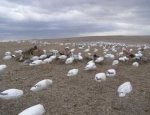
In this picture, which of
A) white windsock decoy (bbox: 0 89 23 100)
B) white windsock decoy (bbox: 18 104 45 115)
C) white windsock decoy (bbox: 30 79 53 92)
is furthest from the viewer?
white windsock decoy (bbox: 30 79 53 92)

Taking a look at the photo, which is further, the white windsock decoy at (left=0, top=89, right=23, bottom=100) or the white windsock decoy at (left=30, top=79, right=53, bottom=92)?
the white windsock decoy at (left=30, top=79, right=53, bottom=92)

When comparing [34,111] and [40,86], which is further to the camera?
[40,86]

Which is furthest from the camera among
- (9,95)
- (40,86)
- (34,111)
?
(40,86)

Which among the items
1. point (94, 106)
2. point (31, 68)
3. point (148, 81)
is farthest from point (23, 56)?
point (94, 106)

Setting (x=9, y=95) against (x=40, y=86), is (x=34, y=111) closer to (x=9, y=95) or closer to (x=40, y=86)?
(x=9, y=95)

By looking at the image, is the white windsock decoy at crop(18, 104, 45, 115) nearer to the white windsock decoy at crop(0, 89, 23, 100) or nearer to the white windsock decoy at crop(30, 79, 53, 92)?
the white windsock decoy at crop(0, 89, 23, 100)

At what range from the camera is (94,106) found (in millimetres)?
5430

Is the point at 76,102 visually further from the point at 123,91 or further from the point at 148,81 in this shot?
the point at 148,81

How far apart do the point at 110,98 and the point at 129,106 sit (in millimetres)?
628

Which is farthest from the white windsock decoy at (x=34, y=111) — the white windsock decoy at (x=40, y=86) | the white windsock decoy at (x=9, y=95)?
the white windsock decoy at (x=40, y=86)

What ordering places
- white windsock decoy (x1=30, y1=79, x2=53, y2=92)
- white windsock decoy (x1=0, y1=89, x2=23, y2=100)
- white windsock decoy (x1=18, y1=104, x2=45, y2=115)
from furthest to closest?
white windsock decoy (x1=30, y1=79, x2=53, y2=92) → white windsock decoy (x1=0, y1=89, x2=23, y2=100) → white windsock decoy (x1=18, y1=104, x2=45, y2=115)

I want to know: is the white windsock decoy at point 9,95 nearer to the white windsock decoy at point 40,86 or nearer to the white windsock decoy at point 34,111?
the white windsock decoy at point 40,86

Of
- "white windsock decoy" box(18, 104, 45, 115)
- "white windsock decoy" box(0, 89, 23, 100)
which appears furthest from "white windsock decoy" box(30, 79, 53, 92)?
"white windsock decoy" box(18, 104, 45, 115)

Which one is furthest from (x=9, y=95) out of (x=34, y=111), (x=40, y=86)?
(x=34, y=111)
